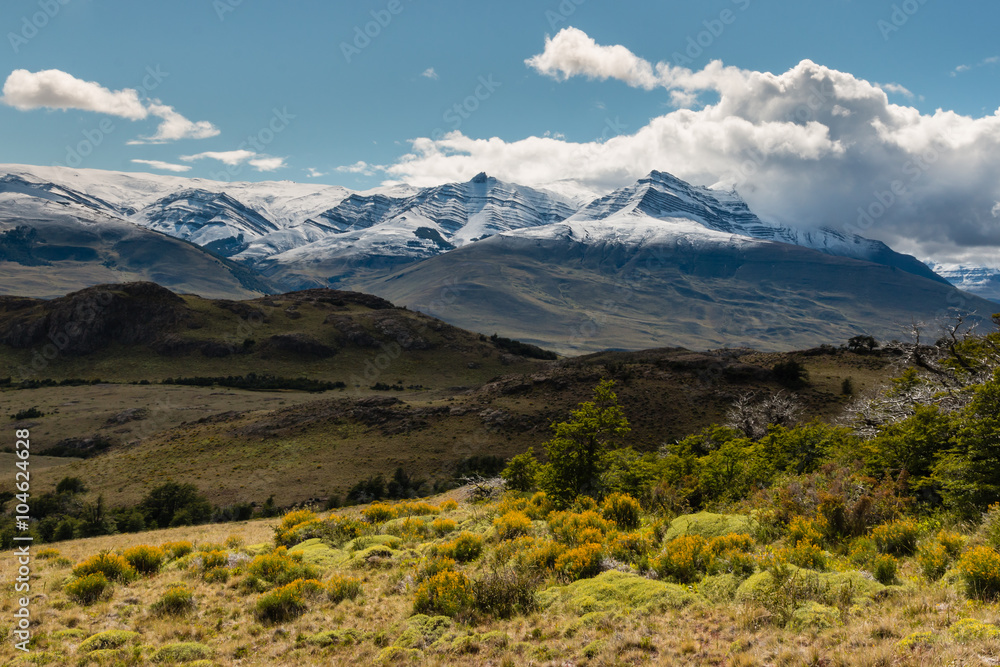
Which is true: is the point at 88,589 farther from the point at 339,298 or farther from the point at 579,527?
the point at 339,298

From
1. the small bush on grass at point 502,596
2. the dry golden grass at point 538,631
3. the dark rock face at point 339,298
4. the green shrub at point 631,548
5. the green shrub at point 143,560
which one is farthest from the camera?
the dark rock face at point 339,298

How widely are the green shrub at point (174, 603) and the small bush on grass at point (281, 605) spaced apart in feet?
5.20

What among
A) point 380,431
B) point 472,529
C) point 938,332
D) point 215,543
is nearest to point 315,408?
point 380,431

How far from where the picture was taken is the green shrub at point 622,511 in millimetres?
15859

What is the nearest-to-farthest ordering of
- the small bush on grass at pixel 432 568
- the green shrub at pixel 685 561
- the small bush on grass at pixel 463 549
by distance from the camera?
the green shrub at pixel 685 561, the small bush on grass at pixel 432 568, the small bush on grass at pixel 463 549

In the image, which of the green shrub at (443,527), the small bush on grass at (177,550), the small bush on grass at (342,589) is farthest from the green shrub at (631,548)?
the small bush on grass at (177,550)

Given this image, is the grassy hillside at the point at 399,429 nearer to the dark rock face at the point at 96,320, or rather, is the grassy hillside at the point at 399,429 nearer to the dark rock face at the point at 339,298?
the dark rock face at the point at 96,320

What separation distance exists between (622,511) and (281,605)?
9504 millimetres

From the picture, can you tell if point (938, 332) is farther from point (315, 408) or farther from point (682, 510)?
point (315, 408)

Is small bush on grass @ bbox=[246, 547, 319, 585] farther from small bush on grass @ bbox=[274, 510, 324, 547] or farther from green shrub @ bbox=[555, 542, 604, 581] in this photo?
green shrub @ bbox=[555, 542, 604, 581]

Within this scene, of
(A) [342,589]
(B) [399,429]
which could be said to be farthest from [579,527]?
(B) [399,429]

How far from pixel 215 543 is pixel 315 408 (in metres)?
51.5

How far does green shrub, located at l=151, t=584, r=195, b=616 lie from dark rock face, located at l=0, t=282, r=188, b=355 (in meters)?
138

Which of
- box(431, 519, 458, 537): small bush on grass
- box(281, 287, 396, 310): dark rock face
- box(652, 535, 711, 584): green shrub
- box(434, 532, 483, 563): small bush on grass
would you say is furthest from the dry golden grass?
box(281, 287, 396, 310): dark rock face
